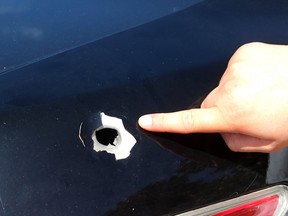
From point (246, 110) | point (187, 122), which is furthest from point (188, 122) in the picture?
point (246, 110)

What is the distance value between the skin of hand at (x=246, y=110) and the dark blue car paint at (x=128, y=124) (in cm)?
4

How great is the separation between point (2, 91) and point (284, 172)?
72 centimetres

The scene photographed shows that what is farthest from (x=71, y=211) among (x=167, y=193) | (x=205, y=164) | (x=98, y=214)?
(x=205, y=164)

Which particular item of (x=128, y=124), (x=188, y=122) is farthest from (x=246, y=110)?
(x=128, y=124)

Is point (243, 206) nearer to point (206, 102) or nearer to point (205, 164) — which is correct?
point (205, 164)

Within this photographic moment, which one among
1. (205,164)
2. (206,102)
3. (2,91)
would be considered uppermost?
(2,91)

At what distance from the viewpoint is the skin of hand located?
3.42 feet

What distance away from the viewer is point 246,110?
1041 millimetres

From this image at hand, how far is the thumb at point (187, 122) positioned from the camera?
3.42 feet

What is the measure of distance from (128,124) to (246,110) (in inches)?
10.6

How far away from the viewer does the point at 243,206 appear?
3.74 feet

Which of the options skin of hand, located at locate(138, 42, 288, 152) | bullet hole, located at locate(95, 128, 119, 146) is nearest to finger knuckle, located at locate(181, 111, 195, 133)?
skin of hand, located at locate(138, 42, 288, 152)

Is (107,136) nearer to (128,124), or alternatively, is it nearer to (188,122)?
(128,124)

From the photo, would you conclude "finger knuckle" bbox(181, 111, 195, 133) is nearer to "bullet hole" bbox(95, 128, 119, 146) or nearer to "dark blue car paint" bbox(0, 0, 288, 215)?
"dark blue car paint" bbox(0, 0, 288, 215)
